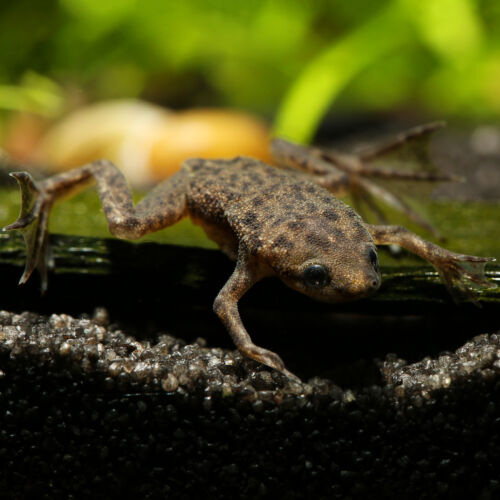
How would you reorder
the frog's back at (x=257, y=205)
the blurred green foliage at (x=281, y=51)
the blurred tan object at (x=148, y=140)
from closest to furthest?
the frog's back at (x=257, y=205) → the blurred tan object at (x=148, y=140) → the blurred green foliage at (x=281, y=51)

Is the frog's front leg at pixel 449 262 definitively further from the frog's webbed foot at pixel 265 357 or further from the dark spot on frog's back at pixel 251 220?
the frog's webbed foot at pixel 265 357

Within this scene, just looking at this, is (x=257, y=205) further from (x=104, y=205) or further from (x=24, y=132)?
(x=24, y=132)

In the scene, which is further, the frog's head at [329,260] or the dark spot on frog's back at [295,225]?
the dark spot on frog's back at [295,225]

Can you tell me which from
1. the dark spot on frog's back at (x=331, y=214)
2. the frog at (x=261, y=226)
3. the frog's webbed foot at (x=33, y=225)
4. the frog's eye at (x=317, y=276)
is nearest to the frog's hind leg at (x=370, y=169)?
the frog at (x=261, y=226)

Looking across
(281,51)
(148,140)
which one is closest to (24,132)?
(148,140)

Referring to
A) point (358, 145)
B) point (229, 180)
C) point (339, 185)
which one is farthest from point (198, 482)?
point (358, 145)

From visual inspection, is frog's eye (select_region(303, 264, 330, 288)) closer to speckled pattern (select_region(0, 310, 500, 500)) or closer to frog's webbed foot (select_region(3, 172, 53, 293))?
speckled pattern (select_region(0, 310, 500, 500))
